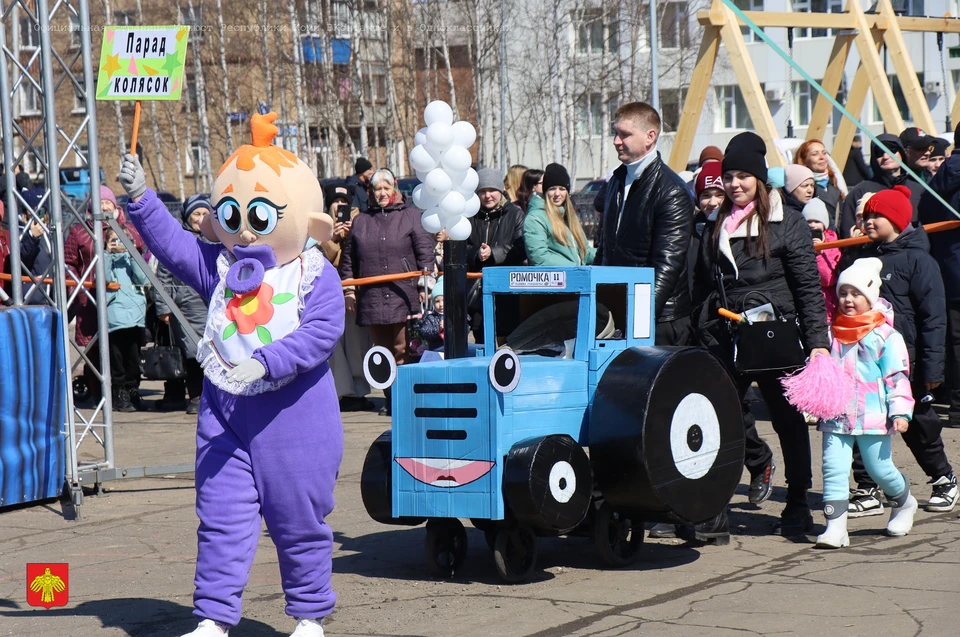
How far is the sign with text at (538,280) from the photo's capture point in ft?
19.1

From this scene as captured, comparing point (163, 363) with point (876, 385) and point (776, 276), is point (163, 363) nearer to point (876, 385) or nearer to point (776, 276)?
point (776, 276)

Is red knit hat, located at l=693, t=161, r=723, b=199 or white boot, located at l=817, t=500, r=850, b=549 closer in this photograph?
white boot, located at l=817, t=500, r=850, b=549

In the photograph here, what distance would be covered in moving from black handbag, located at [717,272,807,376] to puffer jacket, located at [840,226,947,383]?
1.12 m

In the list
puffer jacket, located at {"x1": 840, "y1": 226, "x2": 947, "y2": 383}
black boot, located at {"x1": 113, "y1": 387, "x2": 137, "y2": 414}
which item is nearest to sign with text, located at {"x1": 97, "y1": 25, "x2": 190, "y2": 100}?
puffer jacket, located at {"x1": 840, "y1": 226, "x2": 947, "y2": 383}

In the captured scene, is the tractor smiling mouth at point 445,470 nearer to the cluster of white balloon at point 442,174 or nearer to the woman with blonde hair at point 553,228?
the cluster of white balloon at point 442,174

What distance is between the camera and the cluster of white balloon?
643 cm

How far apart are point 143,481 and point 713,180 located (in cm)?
425

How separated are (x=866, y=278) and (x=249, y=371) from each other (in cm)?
341

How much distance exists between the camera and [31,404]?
7.62 meters

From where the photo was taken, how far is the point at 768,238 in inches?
256

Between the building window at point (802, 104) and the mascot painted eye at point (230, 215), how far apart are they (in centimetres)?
4891

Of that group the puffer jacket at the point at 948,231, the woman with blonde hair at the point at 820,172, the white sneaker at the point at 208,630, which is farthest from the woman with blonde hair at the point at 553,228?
the white sneaker at the point at 208,630

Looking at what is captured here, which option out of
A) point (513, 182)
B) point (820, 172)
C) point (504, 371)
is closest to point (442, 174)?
point (504, 371)

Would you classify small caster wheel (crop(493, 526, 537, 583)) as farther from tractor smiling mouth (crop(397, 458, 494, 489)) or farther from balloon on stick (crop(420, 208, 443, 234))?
balloon on stick (crop(420, 208, 443, 234))
